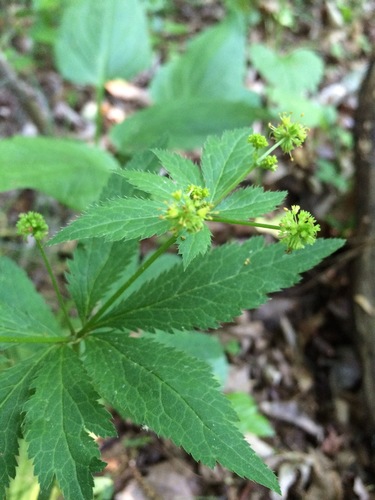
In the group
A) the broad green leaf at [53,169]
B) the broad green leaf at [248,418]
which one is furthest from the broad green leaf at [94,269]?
the broad green leaf at [248,418]

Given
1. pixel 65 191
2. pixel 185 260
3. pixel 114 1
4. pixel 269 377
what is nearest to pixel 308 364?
pixel 269 377

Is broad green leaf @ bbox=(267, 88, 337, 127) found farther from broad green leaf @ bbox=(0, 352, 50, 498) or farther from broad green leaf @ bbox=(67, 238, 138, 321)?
broad green leaf @ bbox=(0, 352, 50, 498)

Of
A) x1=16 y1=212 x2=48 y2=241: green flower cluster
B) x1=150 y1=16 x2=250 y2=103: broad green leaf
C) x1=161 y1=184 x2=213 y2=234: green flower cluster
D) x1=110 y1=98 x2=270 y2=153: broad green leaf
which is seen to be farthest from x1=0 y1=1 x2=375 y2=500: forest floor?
x1=161 y1=184 x2=213 y2=234: green flower cluster

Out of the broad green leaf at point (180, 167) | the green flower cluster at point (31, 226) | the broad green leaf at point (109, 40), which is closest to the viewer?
the broad green leaf at point (180, 167)

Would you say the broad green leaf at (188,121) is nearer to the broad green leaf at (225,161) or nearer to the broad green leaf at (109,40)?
the broad green leaf at (109,40)

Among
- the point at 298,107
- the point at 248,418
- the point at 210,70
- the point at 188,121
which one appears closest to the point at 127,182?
the point at 248,418
